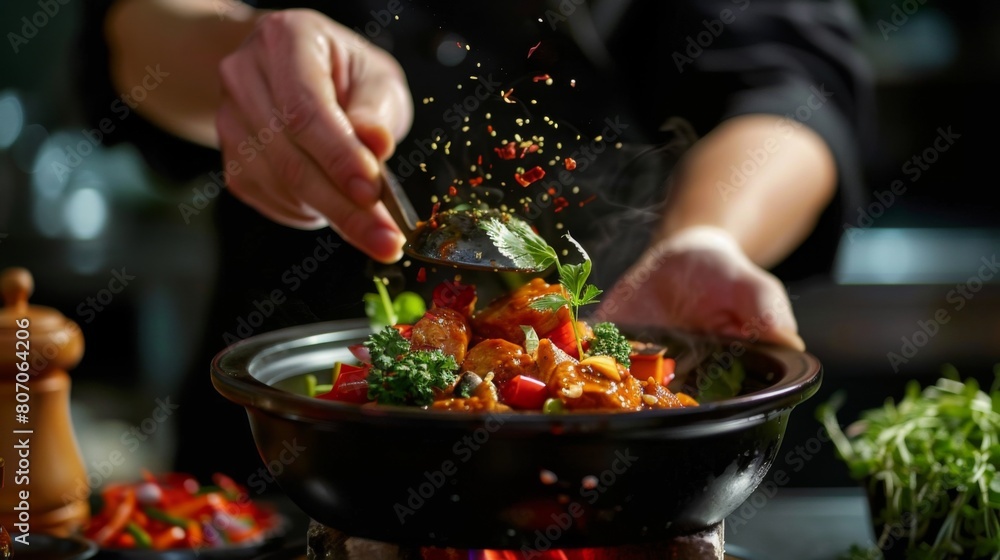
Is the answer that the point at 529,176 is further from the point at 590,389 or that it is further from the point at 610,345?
the point at 590,389

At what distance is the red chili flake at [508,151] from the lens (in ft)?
4.99

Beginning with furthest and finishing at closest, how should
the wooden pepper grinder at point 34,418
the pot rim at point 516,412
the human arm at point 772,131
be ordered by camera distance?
the human arm at point 772,131, the wooden pepper grinder at point 34,418, the pot rim at point 516,412

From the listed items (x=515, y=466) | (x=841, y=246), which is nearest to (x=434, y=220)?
(x=515, y=466)

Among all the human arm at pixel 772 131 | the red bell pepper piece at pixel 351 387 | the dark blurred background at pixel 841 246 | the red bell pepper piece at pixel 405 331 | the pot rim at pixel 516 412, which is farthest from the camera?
the dark blurred background at pixel 841 246

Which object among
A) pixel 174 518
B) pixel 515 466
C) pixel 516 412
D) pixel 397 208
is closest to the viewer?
pixel 515 466

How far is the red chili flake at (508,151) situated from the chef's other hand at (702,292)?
482 mm

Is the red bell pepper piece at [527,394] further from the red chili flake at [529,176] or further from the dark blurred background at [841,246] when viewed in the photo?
the dark blurred background at [841,246]

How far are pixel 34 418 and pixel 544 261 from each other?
1.02m

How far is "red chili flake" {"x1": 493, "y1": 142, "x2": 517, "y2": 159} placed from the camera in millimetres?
1521

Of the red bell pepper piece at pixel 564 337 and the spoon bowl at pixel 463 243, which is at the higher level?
the spoon bowl at pixel 463 243

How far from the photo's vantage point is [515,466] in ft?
3.34

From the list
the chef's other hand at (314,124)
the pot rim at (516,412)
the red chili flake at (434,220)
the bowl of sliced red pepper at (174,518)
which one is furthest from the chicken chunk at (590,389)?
the bowl of sliced red pepper at (174,518)

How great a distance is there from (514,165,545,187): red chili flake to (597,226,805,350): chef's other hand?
0.43 metres

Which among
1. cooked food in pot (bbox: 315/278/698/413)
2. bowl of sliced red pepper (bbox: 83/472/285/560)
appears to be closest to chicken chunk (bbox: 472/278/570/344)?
cooked food in pot (bbox: 315/278/698/413)
